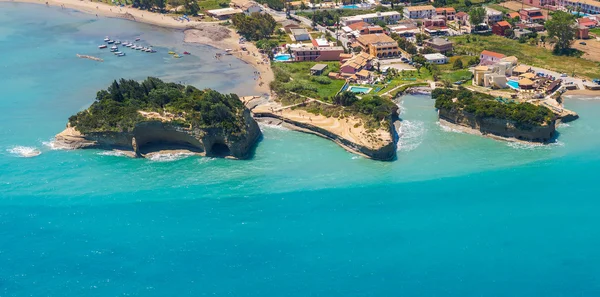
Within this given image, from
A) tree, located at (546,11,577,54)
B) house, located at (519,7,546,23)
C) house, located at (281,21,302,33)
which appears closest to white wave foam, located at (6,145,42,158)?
house, located at (281,21,302,33)

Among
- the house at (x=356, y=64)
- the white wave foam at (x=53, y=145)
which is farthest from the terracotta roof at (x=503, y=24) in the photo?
the white wave foam at (x=53, y=145)

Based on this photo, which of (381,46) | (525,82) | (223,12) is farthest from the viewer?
(223,12)

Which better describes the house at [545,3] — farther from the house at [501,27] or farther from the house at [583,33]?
the house at [583,33]

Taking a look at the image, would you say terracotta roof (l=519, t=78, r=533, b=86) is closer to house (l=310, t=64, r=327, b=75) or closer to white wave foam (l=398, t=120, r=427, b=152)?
white wave foam (l=398, t=120, r=427, b=152)

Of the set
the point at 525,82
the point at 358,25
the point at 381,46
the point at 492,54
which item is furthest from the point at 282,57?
the point at 525,82

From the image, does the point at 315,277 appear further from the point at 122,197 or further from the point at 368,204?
the point at 122,197

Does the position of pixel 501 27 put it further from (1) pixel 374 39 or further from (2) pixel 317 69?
(2) pixel 317 69
